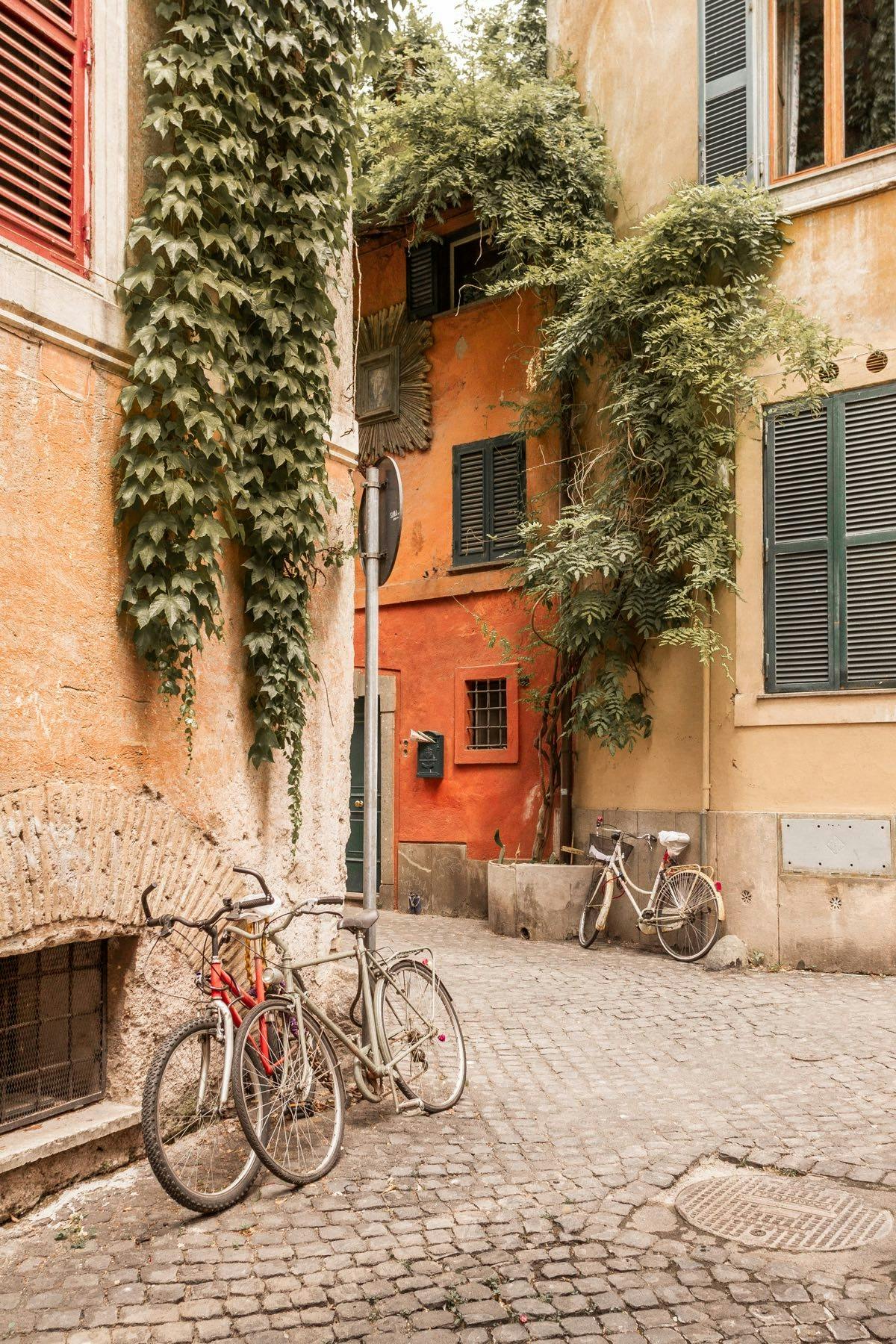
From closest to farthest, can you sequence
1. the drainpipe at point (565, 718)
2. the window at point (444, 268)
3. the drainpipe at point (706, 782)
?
the drainpipe at point (706, 782)
the drainpipe at point (565, 718)
the window at point (444, 268)

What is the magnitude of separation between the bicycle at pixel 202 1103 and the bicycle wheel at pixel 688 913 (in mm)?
6142

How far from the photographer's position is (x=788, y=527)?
10141 mm

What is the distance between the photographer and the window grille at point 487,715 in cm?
1306

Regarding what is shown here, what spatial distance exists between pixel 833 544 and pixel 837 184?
2990mm

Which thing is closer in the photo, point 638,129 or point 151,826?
point 151,826

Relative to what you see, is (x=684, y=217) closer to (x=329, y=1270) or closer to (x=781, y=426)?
(x=781, y=426)

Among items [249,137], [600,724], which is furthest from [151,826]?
[600,724]

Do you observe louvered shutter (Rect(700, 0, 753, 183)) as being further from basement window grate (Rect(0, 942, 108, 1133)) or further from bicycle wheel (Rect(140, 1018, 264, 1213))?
bicycle wheel (Rect(140, 1018, 264, 1213))

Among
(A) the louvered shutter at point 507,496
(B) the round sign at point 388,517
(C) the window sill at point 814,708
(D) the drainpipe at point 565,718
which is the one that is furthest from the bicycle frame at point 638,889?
(B) the round sign at point 388,517

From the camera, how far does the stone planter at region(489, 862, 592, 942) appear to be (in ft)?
36.9

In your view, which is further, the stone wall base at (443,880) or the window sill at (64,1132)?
the stone wall base at (443,880)

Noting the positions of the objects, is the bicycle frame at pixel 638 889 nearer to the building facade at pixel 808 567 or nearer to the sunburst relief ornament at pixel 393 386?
the building facade at pixel 808 567

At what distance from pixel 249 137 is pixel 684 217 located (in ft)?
19.0

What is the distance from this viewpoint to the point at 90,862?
188 inches
